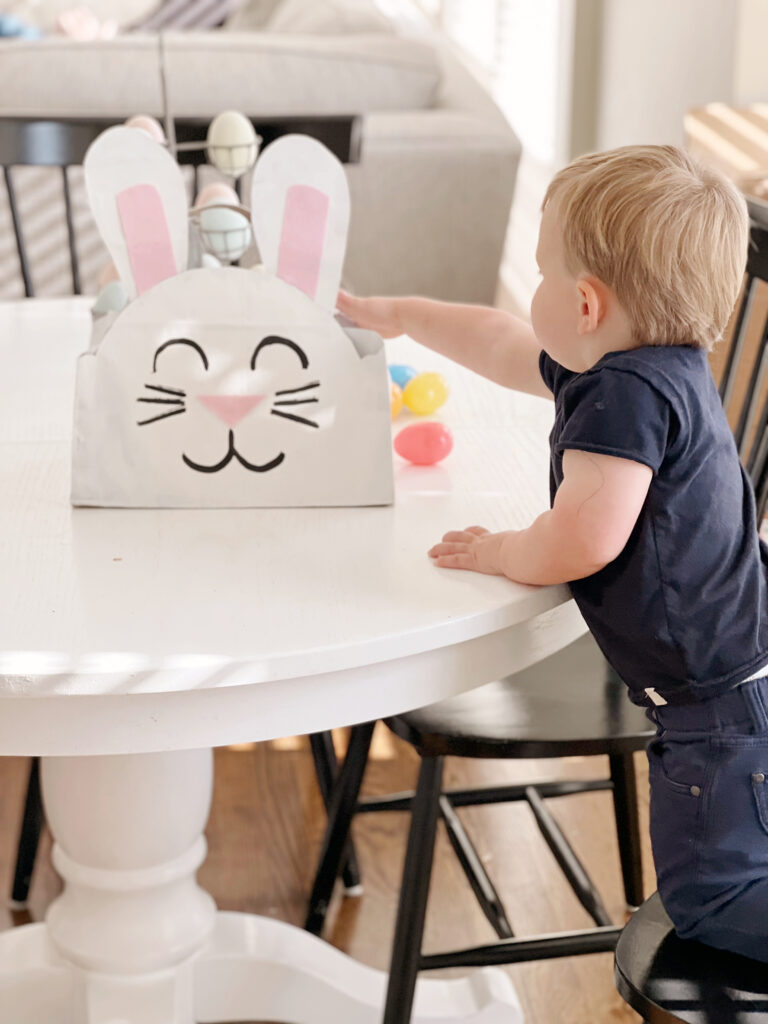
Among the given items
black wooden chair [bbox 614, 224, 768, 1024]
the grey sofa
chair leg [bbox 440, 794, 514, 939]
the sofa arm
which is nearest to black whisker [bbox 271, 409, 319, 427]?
black wooden chair [bbox 614, 224, 768, 1024]

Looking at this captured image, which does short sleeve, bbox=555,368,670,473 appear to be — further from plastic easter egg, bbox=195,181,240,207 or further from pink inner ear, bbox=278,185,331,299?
plastic easter egg, bbox=195,181,240,207

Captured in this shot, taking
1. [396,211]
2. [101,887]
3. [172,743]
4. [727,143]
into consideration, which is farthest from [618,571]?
[396,211]

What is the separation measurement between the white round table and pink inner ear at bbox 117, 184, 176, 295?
20 centimetres

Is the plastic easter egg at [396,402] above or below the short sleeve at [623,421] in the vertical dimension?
below

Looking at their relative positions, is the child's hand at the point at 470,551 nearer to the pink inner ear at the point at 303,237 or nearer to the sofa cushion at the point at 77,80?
the pink inner ear at the point at 303,237

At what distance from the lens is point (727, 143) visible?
240 cm

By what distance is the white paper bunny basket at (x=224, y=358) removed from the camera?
1011 mm

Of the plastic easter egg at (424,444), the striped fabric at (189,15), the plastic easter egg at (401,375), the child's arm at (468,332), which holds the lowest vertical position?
the striped fabric at (189,15)

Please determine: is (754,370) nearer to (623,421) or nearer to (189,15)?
(623,421)

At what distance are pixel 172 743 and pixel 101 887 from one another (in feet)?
1.73

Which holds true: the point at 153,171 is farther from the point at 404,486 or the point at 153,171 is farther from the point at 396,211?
the point at 396,211

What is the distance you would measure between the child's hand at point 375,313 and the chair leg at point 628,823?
0.63 meters

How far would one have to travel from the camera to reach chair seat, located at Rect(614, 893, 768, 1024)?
88cm

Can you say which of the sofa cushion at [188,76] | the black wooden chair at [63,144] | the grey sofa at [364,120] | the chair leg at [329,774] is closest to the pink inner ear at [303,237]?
the black wooden chair at [63,144]
